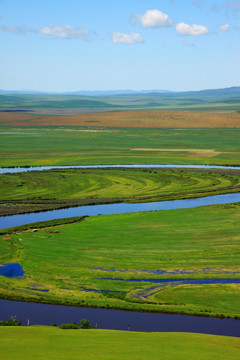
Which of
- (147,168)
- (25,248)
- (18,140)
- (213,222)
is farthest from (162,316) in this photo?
(18,140)

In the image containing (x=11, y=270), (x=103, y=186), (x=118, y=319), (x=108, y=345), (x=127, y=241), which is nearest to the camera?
(x=108, y=345)

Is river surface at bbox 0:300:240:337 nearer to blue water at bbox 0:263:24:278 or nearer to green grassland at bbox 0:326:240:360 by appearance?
green grassland at bbox 0:326:240:360

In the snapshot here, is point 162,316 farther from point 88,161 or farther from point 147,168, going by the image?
point 88,161

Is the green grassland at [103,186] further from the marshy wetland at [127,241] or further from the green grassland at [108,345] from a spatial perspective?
the green grassland at [108,345]

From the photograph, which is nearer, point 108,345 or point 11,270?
point 108,345

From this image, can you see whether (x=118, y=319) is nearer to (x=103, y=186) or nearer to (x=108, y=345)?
(x=108, y=345)

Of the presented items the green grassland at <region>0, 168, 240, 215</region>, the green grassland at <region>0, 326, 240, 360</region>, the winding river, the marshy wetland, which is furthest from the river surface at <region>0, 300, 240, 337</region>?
the green grassland at <region>0, 168, 240, 215</region>

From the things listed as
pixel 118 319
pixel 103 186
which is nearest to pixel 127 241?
pixel 118 319
